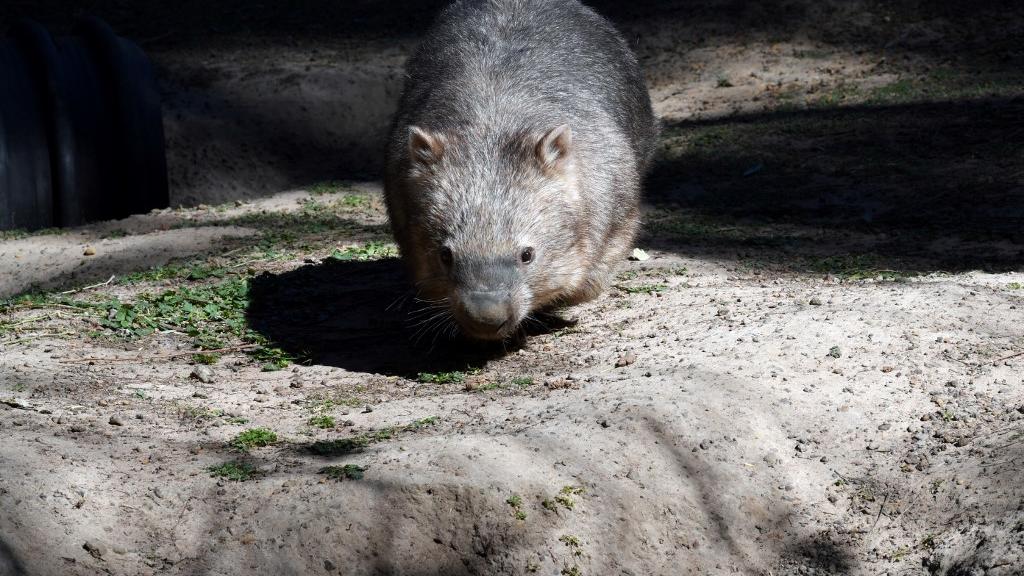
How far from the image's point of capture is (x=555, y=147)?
398cm

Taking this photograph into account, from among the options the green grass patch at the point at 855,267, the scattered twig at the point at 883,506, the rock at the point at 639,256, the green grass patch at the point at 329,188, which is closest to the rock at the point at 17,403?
the scattered twig at the point at 883,506

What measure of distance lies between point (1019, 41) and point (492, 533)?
7462mm

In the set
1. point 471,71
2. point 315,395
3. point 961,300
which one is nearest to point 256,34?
point 471,71

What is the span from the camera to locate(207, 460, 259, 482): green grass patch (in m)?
2.86

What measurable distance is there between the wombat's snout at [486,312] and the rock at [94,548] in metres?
1.48

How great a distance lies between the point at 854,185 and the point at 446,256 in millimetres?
3191

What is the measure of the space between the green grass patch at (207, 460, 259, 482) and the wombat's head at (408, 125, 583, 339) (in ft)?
3.33

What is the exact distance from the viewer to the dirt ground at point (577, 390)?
270 centimetres

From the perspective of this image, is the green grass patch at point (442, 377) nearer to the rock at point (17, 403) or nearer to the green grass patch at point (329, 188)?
the rock at point (17, 403)

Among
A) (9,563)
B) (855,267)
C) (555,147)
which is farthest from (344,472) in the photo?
(855,267)

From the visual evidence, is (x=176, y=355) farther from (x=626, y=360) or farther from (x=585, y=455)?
(x=585, y=455)

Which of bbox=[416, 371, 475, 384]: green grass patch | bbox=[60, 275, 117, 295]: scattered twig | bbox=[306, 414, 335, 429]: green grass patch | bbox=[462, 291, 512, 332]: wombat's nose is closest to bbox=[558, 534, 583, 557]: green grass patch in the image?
bbox=[306, 414, 335, 429]: green grass patch

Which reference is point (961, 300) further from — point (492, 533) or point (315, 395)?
point (315, 395)

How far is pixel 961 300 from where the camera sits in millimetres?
3770
